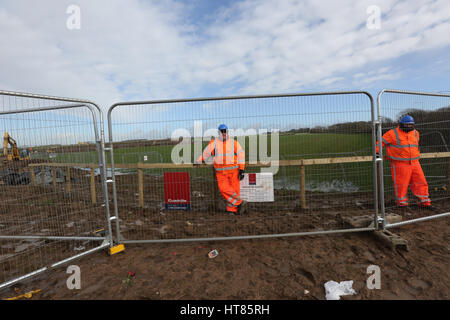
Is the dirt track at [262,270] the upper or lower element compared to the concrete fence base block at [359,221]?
lower

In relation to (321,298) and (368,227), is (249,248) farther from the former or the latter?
(368,227)

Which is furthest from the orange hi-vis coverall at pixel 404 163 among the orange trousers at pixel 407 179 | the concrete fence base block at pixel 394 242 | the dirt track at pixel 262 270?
the concrete fence base block at pixel 394 242

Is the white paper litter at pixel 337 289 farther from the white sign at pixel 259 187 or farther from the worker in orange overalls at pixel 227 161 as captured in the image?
the worker in orange overalls at pixel 227 161

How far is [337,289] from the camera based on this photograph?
8.45ft

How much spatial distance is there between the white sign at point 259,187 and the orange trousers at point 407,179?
2954 mm

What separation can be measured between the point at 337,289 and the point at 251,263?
1.11 metres

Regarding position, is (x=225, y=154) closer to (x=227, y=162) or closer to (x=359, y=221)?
(x=227, y=162)

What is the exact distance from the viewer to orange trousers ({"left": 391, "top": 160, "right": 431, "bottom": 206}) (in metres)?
4.88

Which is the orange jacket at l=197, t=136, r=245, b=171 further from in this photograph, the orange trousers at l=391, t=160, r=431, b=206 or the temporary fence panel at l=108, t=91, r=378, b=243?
the orange trousers at l=391, t=160, r=431, b=206

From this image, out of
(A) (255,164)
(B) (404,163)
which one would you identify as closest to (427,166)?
(B) (404,163)

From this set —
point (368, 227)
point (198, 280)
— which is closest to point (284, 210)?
point (368, 227)

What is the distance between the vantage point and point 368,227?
12.7 feet

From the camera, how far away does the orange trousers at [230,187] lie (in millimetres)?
5141
